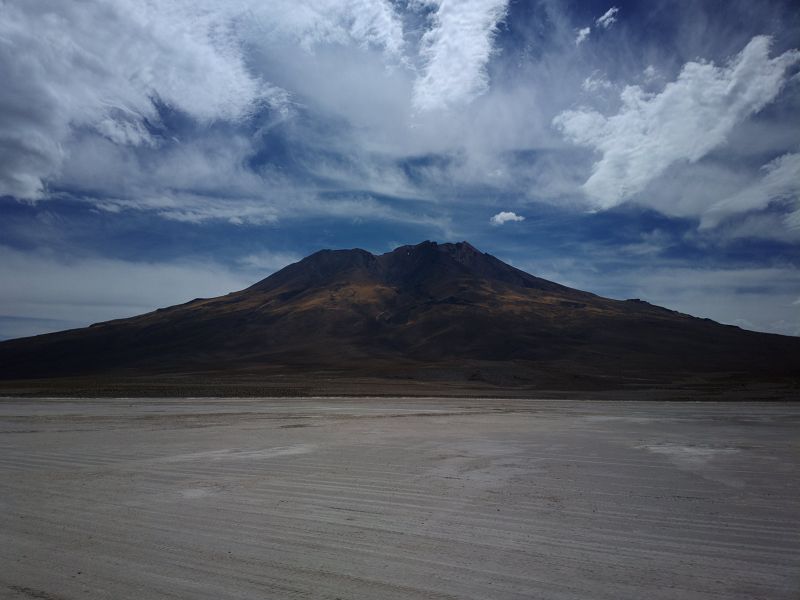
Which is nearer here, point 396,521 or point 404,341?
point 396,521

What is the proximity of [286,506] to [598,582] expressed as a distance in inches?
187

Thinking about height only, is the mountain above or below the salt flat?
above

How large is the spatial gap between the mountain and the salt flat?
7509cm

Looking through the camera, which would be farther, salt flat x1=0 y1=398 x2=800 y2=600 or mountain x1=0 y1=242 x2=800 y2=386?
mountain x1=0 y1=242 x2=800 y2=386

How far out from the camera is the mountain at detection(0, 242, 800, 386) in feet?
383

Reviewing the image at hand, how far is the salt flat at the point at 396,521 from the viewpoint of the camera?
515 cm

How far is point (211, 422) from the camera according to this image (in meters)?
24.6

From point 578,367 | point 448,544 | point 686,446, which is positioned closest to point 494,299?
point 578,367

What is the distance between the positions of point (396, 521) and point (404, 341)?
145357 mm

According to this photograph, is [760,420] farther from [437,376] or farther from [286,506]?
[437,376]

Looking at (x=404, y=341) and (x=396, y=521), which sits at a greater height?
(x=404, y=341)

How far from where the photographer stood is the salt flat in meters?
5.15

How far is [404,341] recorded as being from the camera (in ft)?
500

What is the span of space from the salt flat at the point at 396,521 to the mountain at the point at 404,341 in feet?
246
